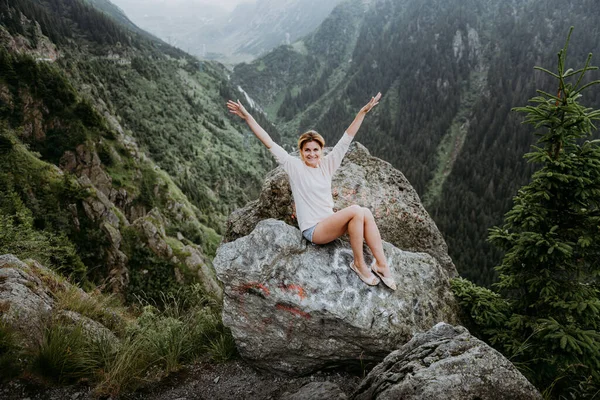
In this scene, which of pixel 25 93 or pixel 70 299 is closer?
pixel 70 299

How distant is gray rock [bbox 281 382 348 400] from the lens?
376 cm

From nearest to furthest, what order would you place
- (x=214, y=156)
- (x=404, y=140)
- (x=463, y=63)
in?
(x=214, y=156)
(x=404, y=140)
(x=463, y=63)

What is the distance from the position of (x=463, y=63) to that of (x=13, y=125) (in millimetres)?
207353

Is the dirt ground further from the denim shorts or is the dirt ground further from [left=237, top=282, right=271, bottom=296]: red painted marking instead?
the denim shorts

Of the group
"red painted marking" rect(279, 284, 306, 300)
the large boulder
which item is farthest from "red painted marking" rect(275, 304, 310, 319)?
"red painted marking" rect(279, 284, 306, 300)

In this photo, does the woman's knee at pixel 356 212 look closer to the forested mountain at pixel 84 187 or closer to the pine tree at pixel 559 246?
the pine tree at pixel 559 246

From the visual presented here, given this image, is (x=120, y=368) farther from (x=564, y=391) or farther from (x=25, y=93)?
(x=25, y=93)

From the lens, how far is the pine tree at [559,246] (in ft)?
15.0

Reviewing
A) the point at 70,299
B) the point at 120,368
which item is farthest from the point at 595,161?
the point at 70,299

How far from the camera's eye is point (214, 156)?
8700cm

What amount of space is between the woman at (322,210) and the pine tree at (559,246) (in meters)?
2.18

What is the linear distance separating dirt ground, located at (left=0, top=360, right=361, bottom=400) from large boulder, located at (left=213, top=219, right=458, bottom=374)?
0.19 metres

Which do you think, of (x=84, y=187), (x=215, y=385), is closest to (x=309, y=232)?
(x=215, y=385)

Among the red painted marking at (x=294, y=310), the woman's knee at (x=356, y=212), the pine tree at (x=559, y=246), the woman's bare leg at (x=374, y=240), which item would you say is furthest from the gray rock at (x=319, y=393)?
the pine tree at (x=559, y=246)
